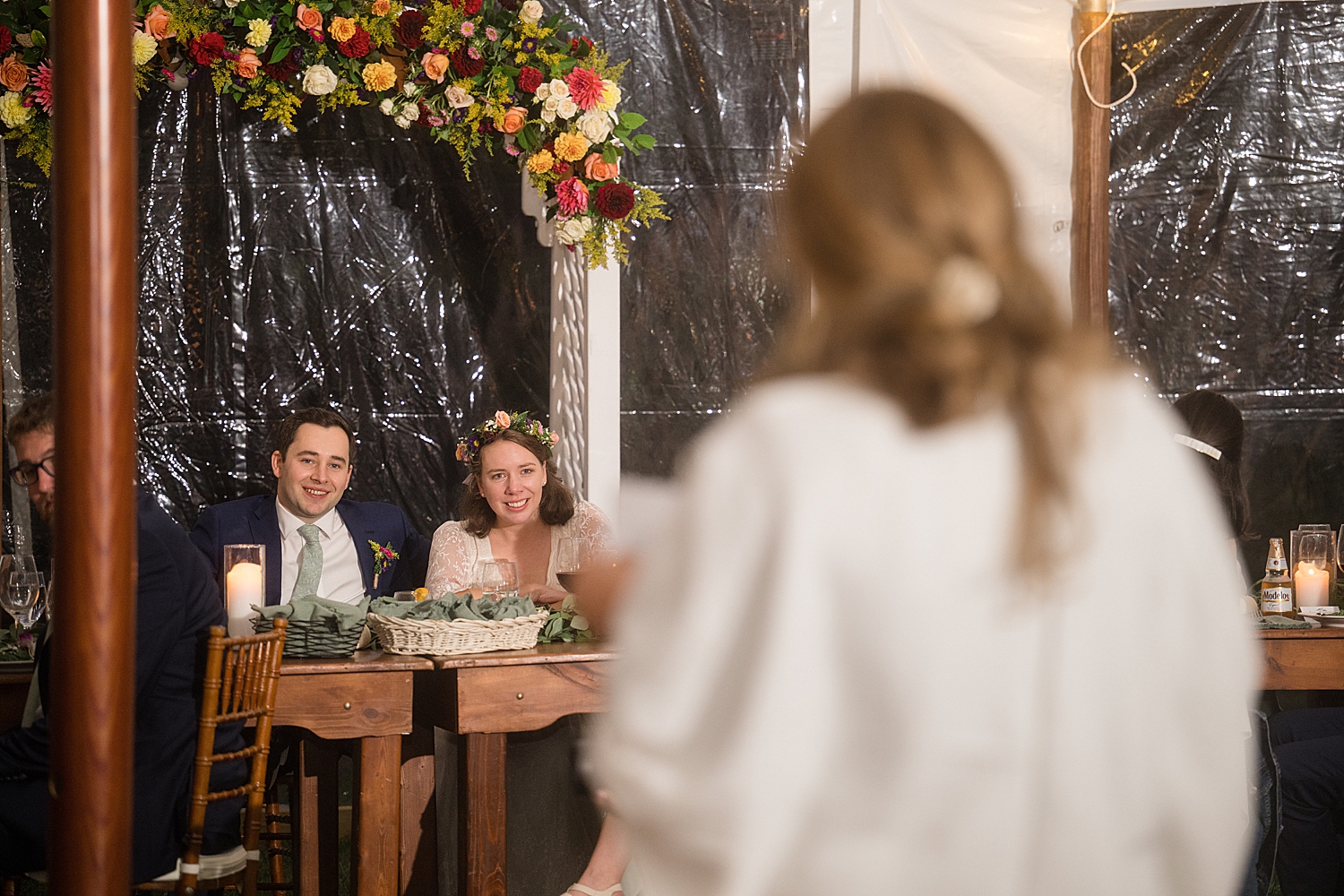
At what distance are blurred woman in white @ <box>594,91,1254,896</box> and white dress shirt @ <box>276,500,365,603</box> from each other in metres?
3.06

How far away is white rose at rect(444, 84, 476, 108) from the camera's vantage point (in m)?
3.95

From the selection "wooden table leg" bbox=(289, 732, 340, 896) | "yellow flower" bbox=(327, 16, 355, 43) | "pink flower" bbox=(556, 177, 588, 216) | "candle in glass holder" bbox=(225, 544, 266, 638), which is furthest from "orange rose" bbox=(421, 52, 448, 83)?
"wooden table leg" bbox=(289, 732, 340, 896)

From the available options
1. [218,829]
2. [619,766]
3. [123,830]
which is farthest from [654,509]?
[218,829]

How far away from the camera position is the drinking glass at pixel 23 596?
128 inches

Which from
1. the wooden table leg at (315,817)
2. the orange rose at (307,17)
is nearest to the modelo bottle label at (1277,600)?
the wooden table leg at (315,817)

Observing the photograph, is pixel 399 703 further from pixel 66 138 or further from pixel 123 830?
pixel 66 138

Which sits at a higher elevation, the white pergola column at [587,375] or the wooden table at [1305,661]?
the white pergola column at [587,375]

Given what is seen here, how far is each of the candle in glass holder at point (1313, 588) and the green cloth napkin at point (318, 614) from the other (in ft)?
8.61

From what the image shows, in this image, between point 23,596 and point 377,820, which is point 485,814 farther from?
point 23,596

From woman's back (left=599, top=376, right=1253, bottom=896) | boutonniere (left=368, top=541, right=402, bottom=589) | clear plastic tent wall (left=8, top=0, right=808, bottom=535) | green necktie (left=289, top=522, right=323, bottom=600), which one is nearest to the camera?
woman's back (left=599, top=376, right=1253, bottom=896)

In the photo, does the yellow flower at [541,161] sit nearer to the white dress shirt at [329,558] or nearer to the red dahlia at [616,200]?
the red dahlia at [616,200]

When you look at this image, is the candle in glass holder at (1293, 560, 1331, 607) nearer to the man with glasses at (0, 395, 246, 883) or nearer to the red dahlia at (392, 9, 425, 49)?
the man with glasses at (0, 395, 246, 883)

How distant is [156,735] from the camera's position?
8.88 feet

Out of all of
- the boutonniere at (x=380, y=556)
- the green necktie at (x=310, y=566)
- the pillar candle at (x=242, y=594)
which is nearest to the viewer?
the pillar candle at (x=242, y=594)
